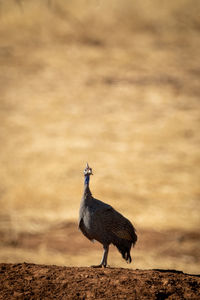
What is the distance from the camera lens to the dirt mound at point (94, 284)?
7.04 meters

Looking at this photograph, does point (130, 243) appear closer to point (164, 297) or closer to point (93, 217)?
point (93, 217)

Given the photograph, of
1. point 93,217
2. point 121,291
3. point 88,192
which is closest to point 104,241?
point 93,217

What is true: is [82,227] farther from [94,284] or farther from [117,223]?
[94,284]

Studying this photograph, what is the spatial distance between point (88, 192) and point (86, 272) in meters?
2.41

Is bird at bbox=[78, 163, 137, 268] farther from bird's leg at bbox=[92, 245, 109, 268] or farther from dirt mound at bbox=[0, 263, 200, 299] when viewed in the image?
dirt mound at bbox=[0, 263, 200, 299]

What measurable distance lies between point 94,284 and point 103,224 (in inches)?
84.1

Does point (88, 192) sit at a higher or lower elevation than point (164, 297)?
higher

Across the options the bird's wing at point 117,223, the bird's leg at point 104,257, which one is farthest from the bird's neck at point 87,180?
the bird's leg at point 104,257

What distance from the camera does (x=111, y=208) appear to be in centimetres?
945

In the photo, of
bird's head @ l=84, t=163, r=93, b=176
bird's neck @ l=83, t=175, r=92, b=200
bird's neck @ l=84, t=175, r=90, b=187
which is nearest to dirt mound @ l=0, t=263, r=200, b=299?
bird's neck @ l=83, t=175, r=92, b=200

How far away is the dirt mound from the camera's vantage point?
7043mm

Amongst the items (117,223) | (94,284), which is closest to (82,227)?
(117,223)

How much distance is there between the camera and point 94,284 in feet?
23.8

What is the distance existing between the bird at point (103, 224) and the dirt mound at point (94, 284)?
50.0 inches
